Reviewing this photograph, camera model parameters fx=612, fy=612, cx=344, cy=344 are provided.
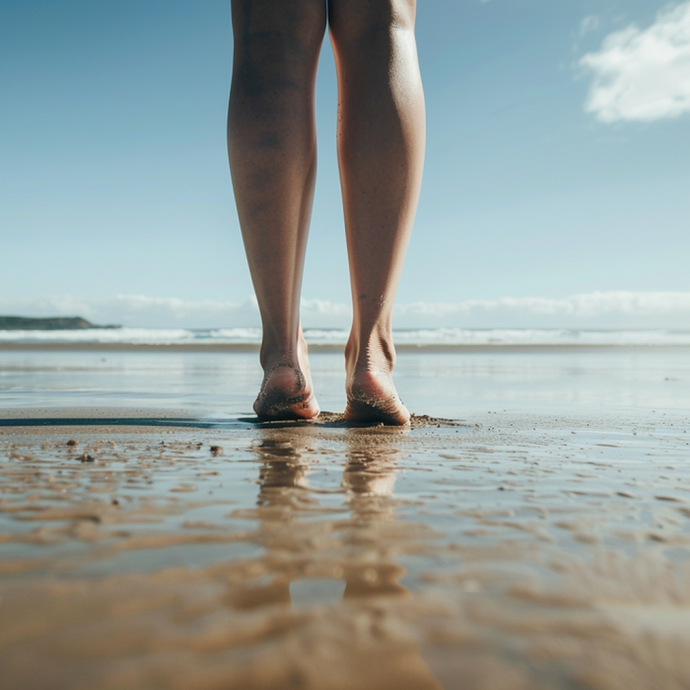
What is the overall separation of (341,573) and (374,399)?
3.34ft

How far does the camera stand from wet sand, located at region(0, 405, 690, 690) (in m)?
0.41

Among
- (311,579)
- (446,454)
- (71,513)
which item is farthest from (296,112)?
(311,579)

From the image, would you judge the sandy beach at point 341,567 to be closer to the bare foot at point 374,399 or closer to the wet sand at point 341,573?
the wet sand at point 341,573

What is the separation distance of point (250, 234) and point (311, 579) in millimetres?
1218

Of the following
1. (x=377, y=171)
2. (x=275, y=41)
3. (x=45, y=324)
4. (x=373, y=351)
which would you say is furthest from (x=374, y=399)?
(x=45, y=324)

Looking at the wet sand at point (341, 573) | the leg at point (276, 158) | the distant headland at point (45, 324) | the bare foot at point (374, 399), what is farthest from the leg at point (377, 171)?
the distant headland at point (45, 324)

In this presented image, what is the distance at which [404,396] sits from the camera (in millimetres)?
2918

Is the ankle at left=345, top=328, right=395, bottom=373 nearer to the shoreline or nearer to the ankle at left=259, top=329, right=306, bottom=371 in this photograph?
the ankle at left=259, top=329, right=306, bottom=371

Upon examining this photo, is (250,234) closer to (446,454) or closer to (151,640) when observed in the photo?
(446,454)

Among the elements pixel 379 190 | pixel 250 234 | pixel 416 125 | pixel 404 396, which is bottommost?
pixel 404 396

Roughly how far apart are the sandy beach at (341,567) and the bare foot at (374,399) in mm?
352

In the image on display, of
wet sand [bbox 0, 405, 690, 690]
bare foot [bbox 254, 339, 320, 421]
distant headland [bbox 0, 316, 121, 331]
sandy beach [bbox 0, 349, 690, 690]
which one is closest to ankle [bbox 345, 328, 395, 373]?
bare foot [bbox 254, 339, 320, 421]

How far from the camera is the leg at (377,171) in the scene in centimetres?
159

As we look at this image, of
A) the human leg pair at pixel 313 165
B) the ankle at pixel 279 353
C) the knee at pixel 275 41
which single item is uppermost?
the knee at pixel 275 41
